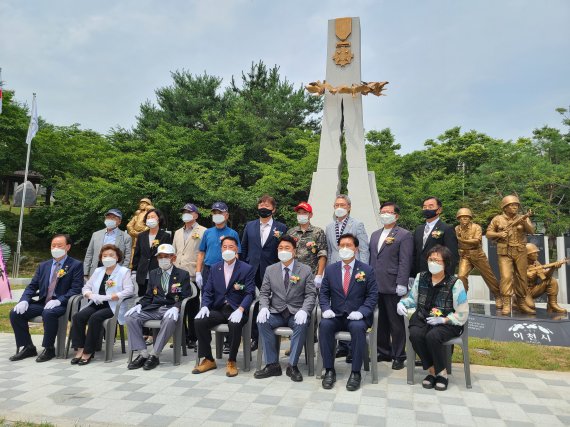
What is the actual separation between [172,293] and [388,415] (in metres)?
2.60

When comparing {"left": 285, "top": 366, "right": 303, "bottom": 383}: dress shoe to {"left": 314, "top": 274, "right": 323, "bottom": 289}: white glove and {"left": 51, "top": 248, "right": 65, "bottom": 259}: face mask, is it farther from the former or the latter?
{"left": 51, "top": 248, "right": 65, "bottom": 259}: face mask

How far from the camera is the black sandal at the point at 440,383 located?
3.70 m

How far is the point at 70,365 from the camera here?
438cm

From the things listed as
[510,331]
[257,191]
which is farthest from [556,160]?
[510,331]

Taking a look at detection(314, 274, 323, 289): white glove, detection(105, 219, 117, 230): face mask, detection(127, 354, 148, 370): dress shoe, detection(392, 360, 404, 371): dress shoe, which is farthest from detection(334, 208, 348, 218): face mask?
detection(105, 219, 117, 230): face mask

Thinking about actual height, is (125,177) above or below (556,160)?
below

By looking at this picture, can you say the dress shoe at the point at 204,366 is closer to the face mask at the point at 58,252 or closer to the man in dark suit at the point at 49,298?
the man in dark suit at the point at 49,298

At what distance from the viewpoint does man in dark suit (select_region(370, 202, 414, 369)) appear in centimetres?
445

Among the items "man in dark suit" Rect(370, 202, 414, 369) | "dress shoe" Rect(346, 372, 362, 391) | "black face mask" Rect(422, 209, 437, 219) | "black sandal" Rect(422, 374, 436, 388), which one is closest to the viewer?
"dress shoe" Rect(346, 372, 362, 391)

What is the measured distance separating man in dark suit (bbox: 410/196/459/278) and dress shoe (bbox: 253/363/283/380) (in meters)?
1.83

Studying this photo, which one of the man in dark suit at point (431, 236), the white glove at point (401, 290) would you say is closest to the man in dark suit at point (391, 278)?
the white glove at point (401, 290)

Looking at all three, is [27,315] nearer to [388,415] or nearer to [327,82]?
[388,415]

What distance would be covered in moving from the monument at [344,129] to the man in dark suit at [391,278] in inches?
160

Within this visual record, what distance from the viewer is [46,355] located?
4.55 metres
